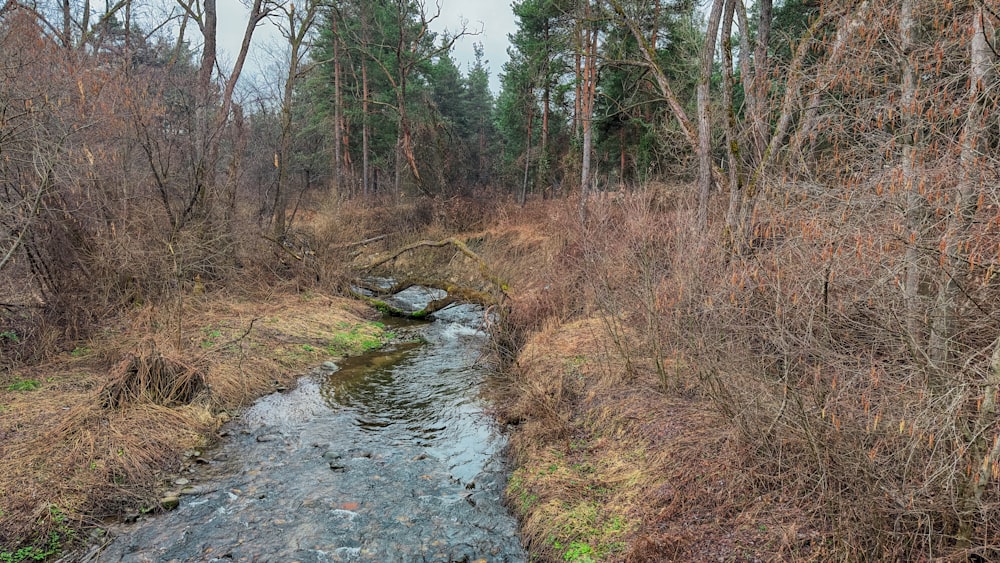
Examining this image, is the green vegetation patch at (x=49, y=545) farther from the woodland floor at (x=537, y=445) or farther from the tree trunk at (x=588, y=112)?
the tree trunk at (x=588, y=112)

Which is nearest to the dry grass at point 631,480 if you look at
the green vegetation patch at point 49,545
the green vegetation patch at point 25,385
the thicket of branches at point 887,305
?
the thicket of branches at point 887,305

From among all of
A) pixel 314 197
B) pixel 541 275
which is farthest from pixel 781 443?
pixel 314 197

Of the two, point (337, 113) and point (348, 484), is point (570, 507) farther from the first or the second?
point (337, 113)

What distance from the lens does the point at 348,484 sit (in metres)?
5.16

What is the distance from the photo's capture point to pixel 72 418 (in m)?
5.30

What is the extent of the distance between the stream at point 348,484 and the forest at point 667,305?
0.41m

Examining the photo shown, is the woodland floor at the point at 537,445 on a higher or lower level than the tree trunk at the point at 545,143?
lower

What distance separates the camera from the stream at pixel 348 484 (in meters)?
4.16

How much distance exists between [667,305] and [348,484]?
3703 mm

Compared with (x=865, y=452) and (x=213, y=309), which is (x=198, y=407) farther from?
(x=865, y=452)

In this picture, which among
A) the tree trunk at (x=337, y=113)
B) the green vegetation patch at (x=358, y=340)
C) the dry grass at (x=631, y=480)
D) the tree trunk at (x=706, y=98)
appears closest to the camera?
the dry grass at (x=631, y=480)

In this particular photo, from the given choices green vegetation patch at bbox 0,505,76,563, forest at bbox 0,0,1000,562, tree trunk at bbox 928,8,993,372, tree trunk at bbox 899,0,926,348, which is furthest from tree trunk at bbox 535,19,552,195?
green vegetation patch at bbox 0,505,76,563

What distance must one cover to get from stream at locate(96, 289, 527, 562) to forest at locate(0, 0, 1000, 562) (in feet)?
1.34

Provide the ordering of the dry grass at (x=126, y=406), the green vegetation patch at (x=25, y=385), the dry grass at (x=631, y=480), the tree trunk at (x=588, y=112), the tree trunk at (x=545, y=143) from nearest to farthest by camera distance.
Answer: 1. the dry grass at (x=631, y=480)
2. the dry grass at (x=126, y=406)
3. the green vegetation patch at (x=25, y=385)
4. the tree trunk at (x=588, y=112)
5. the tree trunk at (x=545, y=143)
